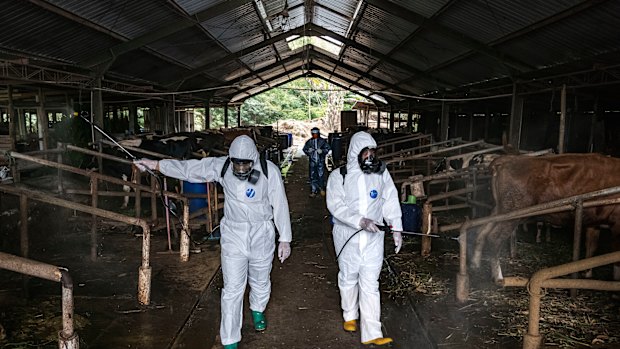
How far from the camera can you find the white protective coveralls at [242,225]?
14.9ft

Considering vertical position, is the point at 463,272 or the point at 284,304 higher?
the point at 463,272


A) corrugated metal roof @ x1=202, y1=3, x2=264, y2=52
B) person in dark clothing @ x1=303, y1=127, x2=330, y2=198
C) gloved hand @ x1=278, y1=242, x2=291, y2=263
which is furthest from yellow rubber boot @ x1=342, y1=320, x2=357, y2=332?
corrugated metal roof @ x1=202, y1=3, x2=264, y2=52

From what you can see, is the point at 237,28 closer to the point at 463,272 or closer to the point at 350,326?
the point at 463,272

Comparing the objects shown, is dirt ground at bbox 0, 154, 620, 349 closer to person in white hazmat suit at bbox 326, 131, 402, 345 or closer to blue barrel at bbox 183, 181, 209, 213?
person in white hazmat suit at bbox 326, 131, 402, 345

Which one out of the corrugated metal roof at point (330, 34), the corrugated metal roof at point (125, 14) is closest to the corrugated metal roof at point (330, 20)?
the corrugated metal roof at point (330, 34)

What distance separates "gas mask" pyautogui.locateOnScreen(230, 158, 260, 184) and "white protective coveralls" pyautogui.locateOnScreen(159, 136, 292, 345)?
0.04m

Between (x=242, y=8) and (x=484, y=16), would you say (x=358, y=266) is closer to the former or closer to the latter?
(x=484, y=16)

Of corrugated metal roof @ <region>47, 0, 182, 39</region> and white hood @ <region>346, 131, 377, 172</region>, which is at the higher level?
corrugated metal roof @ <region>47, 0, 182, 39</region>

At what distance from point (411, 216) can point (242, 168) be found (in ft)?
14.0

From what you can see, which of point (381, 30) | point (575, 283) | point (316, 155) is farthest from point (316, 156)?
point (575, 283)

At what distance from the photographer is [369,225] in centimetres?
447

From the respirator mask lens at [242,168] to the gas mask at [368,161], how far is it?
1.08 metres

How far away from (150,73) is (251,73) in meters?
8.53

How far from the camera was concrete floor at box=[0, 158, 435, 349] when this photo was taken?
15.9 ft
